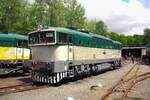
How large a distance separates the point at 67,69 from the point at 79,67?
2.61 meters

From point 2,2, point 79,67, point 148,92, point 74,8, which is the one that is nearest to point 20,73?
point 79,67

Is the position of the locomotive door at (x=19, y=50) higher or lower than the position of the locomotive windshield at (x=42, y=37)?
lower

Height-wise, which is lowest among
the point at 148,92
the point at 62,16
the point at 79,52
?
the point at 148,92

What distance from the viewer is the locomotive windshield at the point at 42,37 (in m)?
18.3

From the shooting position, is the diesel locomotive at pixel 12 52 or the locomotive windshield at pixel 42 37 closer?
the locomotive windshield at pixel 42 37

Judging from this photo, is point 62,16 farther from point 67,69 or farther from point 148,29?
A: point 148,29

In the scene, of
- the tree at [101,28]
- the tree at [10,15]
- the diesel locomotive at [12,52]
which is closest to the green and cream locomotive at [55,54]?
the diesel locomotive at [12,52]

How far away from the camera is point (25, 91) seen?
52.0 feet

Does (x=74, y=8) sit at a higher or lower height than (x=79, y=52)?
higher

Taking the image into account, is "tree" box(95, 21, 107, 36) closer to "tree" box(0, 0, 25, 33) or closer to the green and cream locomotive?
"tree" box(0, 0, 25, 33)

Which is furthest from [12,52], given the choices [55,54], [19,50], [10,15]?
[10,15]

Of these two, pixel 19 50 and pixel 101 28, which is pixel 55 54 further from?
pixel 101 28

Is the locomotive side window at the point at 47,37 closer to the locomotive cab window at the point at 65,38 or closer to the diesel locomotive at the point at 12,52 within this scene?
the locomotive cab window at the point at 65,38

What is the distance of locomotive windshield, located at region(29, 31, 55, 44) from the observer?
18.3m
